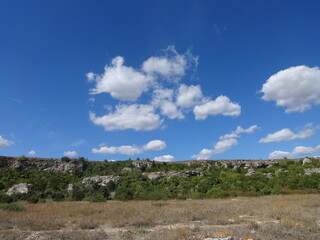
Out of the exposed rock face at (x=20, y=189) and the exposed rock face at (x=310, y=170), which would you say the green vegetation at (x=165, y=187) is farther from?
the exposed rock face at (x=20, y=189)

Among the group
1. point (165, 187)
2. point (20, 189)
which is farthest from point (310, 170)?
point (20, 189)

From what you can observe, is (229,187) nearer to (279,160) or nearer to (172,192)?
(172,192)

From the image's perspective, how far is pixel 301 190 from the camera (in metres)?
30.2

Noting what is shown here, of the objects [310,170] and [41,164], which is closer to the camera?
[310,170]

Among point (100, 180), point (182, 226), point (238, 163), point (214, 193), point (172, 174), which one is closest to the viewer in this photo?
point (182, 226)

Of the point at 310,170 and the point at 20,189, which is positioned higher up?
the point at 310,170

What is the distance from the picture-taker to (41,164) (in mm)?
59156

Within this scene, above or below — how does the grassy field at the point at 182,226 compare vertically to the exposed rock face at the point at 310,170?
below

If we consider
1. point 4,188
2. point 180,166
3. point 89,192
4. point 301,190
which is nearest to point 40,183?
point 4,188

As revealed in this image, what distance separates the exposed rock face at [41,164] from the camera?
55841 millimetres

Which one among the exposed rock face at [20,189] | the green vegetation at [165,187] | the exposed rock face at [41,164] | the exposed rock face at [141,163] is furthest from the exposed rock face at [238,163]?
the exposed rock face at [20,189]

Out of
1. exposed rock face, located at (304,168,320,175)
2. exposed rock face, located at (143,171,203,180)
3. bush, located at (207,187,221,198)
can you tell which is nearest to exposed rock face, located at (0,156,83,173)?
exposed rock face, located at (143,171,203,180)

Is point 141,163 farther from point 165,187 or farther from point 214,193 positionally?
point 214,193

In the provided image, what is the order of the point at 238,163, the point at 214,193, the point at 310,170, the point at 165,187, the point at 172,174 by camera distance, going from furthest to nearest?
1. the point at 238,163
2. the point at 172,174
3. the point at 310,170
4. the point at 165,187
5. the point at 214,193
